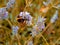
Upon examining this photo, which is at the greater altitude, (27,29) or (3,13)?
(3,13)

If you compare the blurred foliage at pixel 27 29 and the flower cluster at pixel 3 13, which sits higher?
the flower cluster at pixel 3 13

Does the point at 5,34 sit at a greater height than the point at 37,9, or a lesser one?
lesser

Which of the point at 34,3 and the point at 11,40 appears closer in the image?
the point at 11,40

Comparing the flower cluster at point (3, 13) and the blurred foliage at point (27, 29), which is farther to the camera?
the blurred foliage at point (27, 29)

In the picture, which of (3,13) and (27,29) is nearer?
(3,13)

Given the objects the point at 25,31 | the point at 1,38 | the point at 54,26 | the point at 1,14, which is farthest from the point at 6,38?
the point at 54,26

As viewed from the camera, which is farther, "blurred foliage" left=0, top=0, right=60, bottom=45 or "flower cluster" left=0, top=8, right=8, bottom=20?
"blurred foliage" left=0, top=0, right=60, bottom=45

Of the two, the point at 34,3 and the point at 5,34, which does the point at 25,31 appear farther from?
the point at 34,3

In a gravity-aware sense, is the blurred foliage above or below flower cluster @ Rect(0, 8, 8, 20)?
below

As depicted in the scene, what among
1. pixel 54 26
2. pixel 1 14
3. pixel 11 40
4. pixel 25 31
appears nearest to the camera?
pixel 1 14

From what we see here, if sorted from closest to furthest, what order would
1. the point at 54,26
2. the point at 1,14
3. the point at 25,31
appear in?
the point at 1,14 → the point at 25,31 → the point at 54,26
